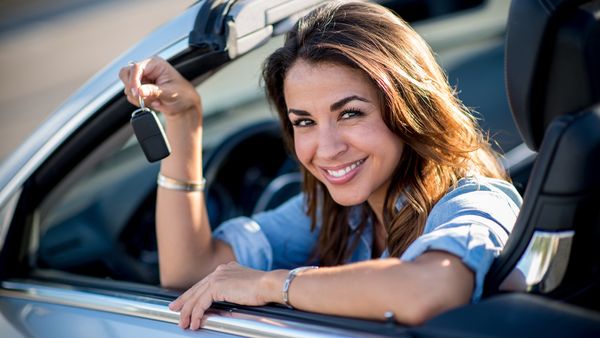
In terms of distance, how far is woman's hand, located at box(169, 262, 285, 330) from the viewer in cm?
187

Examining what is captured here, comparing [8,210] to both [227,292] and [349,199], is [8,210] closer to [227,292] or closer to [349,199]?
[227,292]

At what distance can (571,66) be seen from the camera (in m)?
1.61

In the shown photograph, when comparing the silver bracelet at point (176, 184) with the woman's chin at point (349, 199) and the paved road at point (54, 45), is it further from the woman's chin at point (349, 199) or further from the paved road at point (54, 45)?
the paved road at point (54, 45)

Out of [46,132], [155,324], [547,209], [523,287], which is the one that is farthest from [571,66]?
[46,132]

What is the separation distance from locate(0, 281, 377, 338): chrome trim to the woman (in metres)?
0.06

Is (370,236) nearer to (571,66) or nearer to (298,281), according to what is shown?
(298,281)

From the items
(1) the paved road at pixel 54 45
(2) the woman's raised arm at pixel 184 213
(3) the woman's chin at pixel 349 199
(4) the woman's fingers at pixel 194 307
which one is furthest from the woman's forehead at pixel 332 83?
(1) the paved road at pixel 54 45

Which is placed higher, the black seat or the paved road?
the paved road

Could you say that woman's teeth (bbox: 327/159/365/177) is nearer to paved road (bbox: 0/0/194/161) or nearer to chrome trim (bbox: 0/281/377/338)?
chrome trim (bbox: 0/281/377/338)

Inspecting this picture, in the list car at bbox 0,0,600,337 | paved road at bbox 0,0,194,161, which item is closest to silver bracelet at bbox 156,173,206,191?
car at bbox 0,0,600,337

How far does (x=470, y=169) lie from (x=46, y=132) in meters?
1.17

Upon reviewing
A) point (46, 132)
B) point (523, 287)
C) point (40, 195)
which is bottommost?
point (523, 287)

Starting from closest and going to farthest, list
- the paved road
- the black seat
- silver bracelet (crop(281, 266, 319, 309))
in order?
the black seat → silver bracelet (crop(281, 266, 319, 309)) → the paved road

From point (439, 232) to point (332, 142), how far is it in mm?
481
